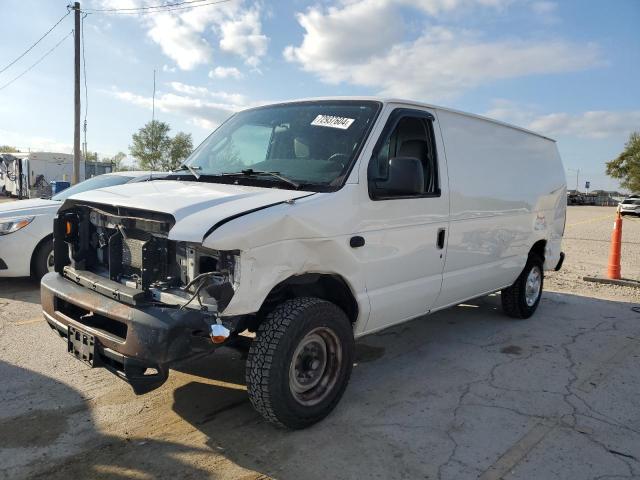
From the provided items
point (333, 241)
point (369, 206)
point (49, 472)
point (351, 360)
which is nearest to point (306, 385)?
point (351, 360)

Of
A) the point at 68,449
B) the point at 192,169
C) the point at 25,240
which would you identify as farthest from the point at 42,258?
the point at 68,449

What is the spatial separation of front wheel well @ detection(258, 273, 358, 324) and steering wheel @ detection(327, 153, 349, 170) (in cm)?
80

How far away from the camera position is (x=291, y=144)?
4.08 meters

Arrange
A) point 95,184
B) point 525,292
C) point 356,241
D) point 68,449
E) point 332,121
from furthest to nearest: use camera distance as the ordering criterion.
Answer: point 95,184
point 525,292
point 332,121
point 356,241
point 68,449

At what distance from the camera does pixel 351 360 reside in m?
3.64

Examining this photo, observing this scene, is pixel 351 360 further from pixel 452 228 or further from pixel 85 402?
pixel 85 402

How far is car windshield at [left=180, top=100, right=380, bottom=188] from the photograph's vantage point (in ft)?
12.1

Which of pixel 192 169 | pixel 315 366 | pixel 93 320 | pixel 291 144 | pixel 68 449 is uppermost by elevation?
pixel 291 144

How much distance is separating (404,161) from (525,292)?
358cm

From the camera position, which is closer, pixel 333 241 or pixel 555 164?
pixel 333 241

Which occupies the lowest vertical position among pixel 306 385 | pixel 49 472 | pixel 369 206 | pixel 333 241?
pixel 49 472

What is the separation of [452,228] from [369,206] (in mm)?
1229

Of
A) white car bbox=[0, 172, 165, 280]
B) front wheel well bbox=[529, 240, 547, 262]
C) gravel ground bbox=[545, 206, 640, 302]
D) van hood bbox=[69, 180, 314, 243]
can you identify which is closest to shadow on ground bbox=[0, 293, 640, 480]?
van hood bbox=[69, 180, 314, 243]

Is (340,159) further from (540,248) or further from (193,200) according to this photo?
(540,248)
